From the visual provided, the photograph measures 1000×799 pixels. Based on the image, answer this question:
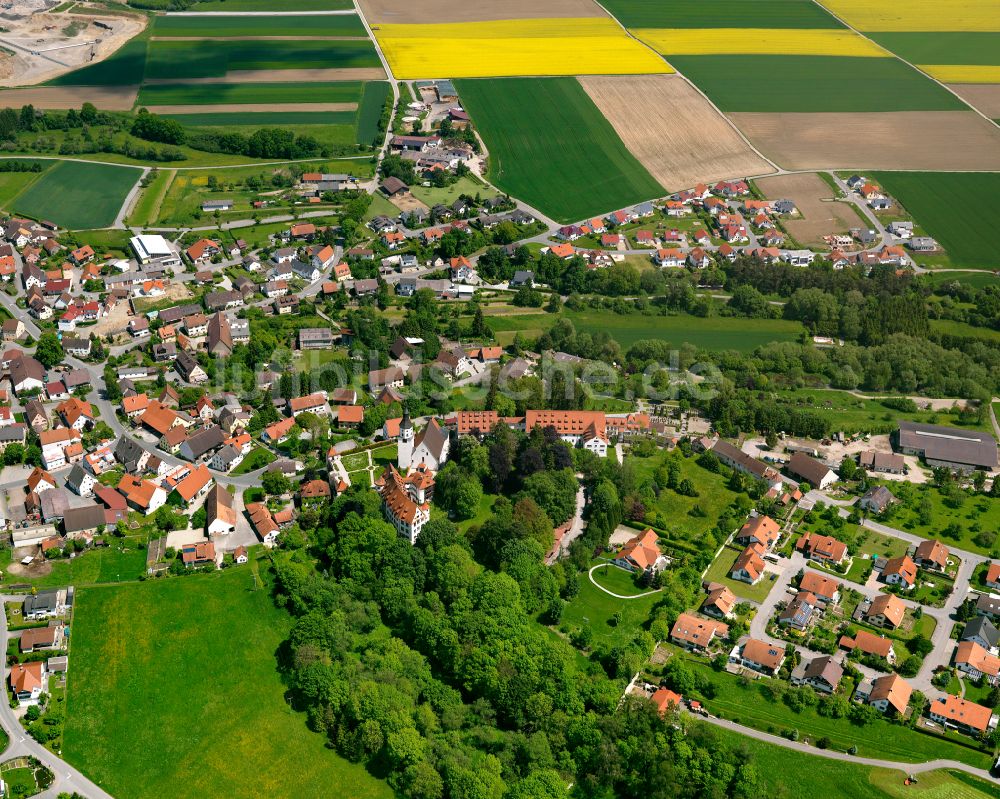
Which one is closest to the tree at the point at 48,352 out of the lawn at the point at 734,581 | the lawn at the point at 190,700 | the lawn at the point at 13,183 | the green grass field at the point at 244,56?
the lawn at the point at 190,700

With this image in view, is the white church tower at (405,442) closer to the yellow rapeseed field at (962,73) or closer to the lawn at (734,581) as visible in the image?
the lawn at (734,581)

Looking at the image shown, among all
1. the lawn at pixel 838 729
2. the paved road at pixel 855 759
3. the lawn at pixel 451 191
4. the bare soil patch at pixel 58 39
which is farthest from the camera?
the bare soil patch at pixel 58 39

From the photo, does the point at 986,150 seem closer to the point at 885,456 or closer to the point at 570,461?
the point at 885,456

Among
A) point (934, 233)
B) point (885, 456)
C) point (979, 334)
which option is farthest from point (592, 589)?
point (934, 233)

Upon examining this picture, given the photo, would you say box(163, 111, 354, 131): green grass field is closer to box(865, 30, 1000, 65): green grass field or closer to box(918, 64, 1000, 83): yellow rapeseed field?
box(918, 64, 1000, 83): yellow rapeseed field

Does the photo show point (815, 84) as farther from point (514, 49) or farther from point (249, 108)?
point (249, 108)
